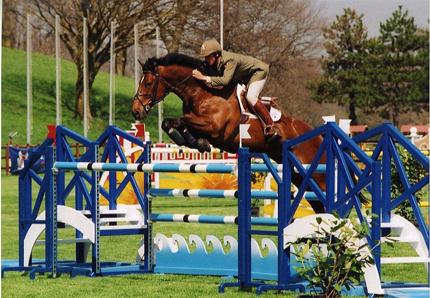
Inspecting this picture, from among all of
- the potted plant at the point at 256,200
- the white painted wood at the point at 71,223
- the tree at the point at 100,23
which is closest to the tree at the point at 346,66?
the tree at the point at 100,23

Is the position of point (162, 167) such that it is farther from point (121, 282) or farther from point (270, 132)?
point (270, 132)

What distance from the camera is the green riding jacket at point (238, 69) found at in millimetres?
11367

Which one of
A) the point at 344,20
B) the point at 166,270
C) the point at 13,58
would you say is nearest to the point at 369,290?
the point at 166,270

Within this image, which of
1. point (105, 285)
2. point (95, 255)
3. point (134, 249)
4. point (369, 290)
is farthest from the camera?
point (134, 249)

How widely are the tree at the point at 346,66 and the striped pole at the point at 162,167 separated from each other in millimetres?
43266

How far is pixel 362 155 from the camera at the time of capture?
773cm

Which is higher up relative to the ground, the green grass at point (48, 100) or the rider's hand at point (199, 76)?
the green grass at point (48, 100)

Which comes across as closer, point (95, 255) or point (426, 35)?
point (95, 255)

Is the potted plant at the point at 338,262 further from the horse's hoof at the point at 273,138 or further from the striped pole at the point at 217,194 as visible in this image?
the horse's hoof at the point at 273,138

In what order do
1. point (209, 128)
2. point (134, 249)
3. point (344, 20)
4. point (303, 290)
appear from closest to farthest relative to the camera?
point (303, 290) → point (209, 128) → point (134, 249) → point (344, 20)

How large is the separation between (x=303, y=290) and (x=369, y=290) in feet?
2.10

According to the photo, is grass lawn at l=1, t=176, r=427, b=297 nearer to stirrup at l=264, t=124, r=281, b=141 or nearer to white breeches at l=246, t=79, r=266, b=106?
stirrup at l=264, t=124, r=281, b=141

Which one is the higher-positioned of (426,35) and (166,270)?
(426,35)

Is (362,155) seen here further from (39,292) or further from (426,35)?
(426,35)
